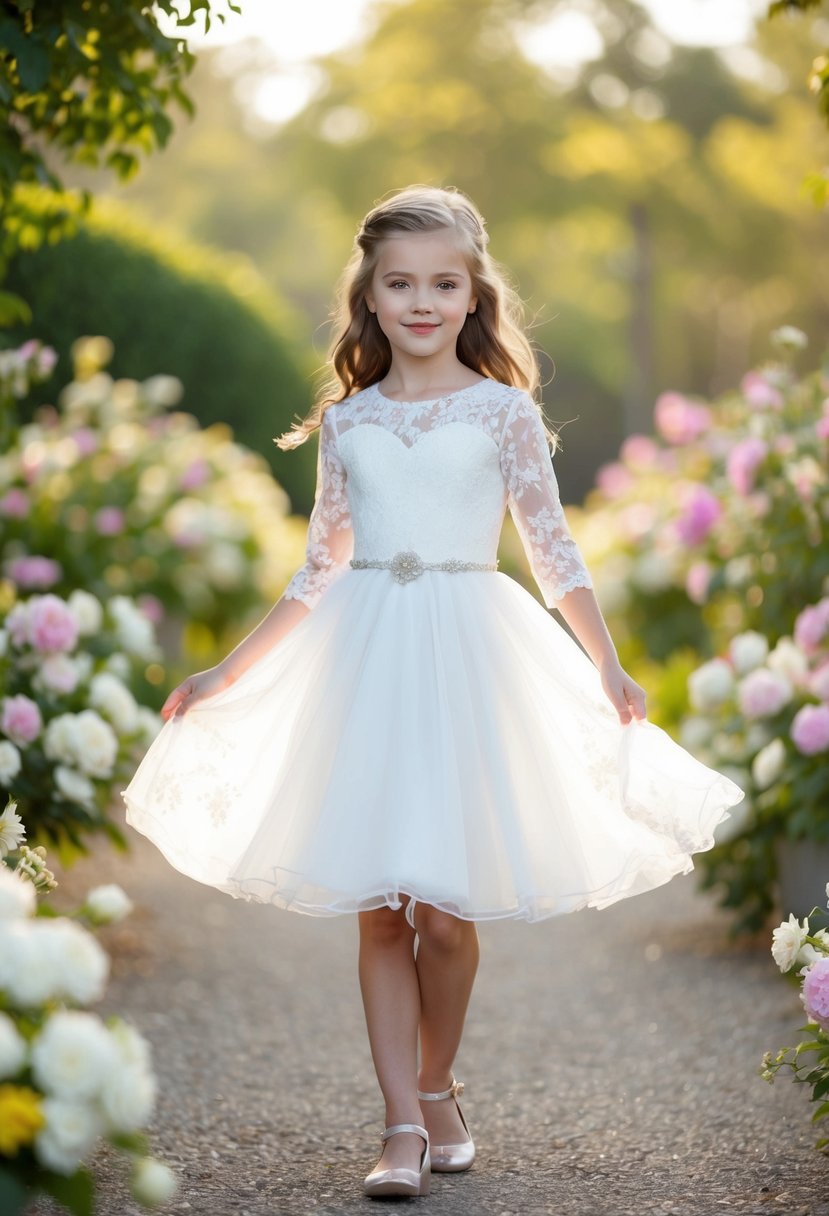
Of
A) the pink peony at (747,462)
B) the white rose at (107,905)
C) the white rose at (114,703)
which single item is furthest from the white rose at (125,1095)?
the pink peony at (747,462)

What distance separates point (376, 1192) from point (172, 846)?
2.26 ft

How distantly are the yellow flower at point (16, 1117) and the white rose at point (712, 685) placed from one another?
316cm

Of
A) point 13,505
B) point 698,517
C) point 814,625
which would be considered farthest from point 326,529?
point 13,505

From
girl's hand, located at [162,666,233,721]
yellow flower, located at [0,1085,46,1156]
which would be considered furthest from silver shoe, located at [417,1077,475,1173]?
yellow flower, located at [0,1085,46,1156]

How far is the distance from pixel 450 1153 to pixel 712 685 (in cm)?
201

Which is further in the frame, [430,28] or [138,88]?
[430,28]

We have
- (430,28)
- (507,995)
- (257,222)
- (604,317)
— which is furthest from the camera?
(257,222)

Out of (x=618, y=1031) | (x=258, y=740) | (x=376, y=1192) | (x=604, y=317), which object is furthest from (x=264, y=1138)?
(x=604, y=317)

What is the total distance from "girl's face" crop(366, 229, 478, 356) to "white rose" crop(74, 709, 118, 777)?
1.32 m

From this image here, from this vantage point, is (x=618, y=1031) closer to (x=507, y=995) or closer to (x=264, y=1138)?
(x=507, y=995)

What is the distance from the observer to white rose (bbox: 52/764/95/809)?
362 centimetres

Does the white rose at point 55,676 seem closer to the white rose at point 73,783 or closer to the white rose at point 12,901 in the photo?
the white rose at point 73,783

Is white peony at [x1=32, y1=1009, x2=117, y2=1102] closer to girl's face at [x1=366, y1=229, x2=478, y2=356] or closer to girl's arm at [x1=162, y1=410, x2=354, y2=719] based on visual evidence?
girl's arm at [x1=162, y1=410, x2=354, y2=719]

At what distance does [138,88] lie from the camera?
11.7 feet
